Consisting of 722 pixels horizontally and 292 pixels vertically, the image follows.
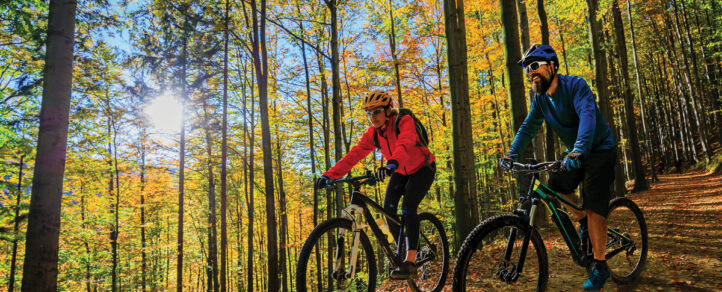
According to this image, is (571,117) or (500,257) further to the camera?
(571,117)

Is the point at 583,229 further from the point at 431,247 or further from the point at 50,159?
the point at 50,159

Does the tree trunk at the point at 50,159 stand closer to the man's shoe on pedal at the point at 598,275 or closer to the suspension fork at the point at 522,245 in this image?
the suspension fork at the point at 522,245

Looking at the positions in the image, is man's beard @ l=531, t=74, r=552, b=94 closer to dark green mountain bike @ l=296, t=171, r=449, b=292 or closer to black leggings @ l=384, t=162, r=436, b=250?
black leggings @ l=384, t=162, r=436, b=250

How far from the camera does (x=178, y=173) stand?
17188 mm

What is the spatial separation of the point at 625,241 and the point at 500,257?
6.20 feet

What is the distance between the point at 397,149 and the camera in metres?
3.24

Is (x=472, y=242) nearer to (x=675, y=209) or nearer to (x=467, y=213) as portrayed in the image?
(x=467, y=213)

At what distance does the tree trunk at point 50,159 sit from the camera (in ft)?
16.6

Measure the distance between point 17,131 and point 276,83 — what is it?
10.9 meters

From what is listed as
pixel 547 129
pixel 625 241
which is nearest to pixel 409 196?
pixel 625 241

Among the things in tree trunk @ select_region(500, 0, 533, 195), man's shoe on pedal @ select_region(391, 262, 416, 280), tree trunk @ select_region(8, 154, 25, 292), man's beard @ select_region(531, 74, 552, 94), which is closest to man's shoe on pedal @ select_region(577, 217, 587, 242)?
man's beard @ select_region(531, 74, 552, 94)

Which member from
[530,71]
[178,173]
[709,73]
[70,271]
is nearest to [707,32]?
[709,73]

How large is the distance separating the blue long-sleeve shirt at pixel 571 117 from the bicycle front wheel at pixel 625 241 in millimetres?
1006

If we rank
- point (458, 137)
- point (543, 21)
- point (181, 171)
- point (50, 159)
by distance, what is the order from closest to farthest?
point (50, 159)
point (458, 137)
point (543, 21)
point (181, 171)
